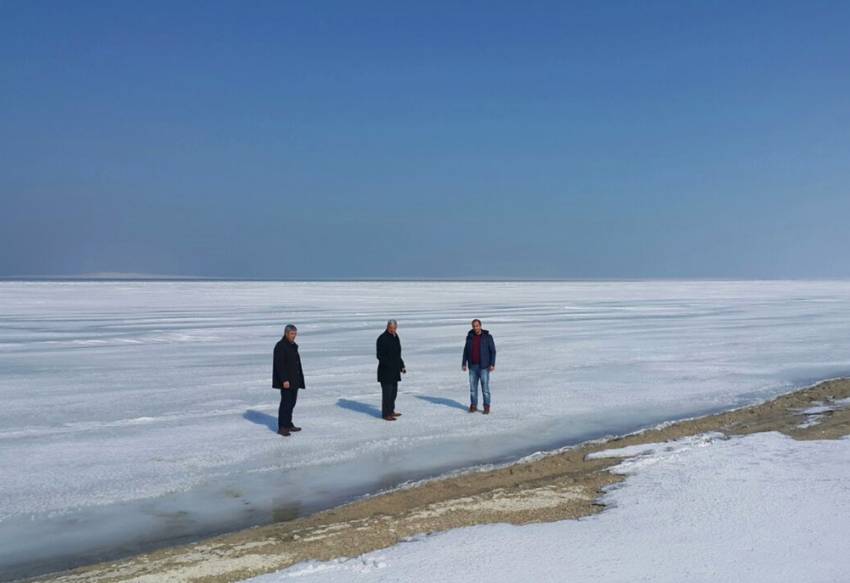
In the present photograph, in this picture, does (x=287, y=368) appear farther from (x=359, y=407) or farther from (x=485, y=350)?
(x=485, y=350)

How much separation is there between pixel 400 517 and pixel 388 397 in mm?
4625

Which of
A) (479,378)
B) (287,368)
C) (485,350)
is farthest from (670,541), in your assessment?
(479,378)

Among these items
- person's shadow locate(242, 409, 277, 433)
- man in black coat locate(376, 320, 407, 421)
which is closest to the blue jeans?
man in black coat locate(376, 320, 407, 421)

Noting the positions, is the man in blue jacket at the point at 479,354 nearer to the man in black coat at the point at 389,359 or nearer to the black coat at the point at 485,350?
the black coat at the point at 485,350

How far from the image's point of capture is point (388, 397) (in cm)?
1189

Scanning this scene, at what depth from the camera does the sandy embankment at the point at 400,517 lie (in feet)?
20.3

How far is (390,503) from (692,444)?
394 cm

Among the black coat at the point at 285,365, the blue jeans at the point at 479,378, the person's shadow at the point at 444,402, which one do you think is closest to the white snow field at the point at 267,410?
the person's shadow at the point at 444,402

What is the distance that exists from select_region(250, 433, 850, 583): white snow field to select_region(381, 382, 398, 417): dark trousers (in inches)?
171

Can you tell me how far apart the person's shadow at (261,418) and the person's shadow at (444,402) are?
8.98 ft

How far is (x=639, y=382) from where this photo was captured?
1588 cm

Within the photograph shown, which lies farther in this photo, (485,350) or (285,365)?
(485,350)

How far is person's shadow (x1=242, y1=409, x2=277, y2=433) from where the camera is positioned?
11.7 m

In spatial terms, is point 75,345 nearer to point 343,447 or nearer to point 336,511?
point 343,447
